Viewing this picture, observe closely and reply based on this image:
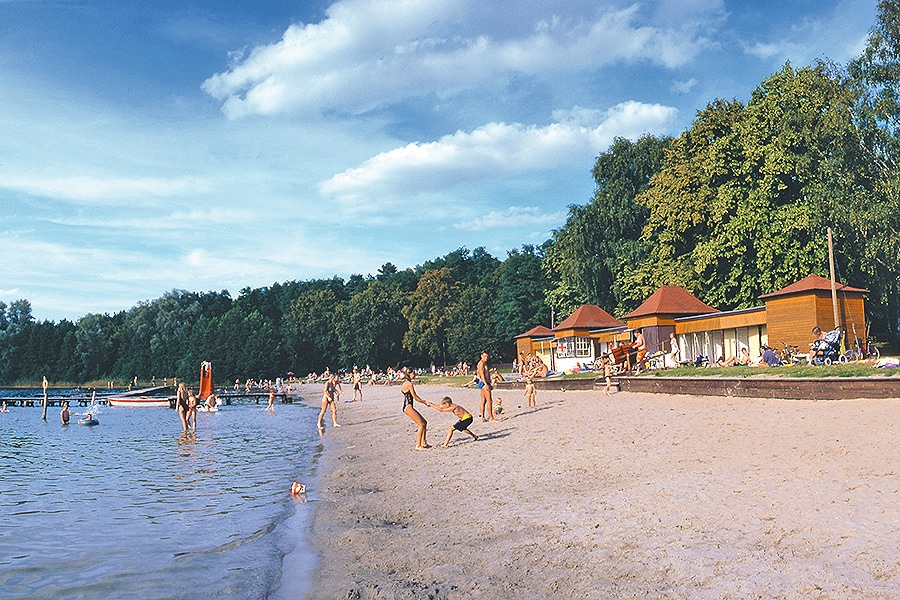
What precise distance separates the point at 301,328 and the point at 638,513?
85.1 m

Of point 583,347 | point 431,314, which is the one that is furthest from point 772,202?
point 431,314

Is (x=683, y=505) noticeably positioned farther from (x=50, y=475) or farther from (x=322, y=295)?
(x=322, y=295)

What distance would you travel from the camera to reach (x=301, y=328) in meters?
90.1

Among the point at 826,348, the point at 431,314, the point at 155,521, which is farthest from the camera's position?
the point at 431,314

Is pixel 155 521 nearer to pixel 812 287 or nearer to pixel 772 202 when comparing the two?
pixel 812 287

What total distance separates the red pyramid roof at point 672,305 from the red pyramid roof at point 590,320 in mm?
6111

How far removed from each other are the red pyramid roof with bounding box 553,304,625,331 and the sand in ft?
83.8

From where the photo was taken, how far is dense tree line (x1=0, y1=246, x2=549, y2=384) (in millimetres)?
72625

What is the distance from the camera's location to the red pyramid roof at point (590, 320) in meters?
40.4

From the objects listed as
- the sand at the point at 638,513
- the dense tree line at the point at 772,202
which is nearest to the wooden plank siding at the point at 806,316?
the dense tree line at the point at 772,202

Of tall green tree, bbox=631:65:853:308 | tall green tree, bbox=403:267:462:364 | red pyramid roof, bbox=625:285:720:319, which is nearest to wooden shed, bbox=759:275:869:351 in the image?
red pyramid roof, bbox=625:285:720:319

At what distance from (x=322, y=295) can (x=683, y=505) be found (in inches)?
3421

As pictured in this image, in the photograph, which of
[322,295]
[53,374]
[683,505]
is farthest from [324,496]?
[53,374]

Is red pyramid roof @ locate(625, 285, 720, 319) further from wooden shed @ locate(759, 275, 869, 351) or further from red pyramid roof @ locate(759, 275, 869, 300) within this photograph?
red pyramid roof @ locate(759, 275, 869, 300)
